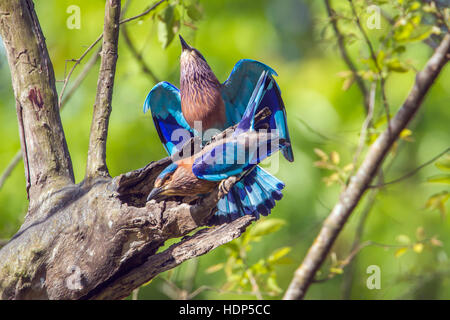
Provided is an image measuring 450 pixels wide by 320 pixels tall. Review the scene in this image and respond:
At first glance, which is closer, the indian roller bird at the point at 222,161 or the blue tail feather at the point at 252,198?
the indian roller bird at the point at 222,161

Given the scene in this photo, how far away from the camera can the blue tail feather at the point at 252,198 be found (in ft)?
6.38

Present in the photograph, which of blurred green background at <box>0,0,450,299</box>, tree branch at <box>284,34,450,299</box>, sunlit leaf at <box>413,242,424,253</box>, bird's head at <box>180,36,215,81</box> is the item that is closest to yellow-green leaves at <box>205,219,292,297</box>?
tree branch at <box>284,34,450,299</box>

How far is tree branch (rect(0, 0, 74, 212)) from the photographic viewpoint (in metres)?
2.00

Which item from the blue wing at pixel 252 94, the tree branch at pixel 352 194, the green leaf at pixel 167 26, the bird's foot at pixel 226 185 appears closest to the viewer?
the bird's foot at pixel 226 185

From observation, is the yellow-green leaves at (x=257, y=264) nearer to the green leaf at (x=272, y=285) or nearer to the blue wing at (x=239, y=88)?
the green leaf at (x=272, y=285)

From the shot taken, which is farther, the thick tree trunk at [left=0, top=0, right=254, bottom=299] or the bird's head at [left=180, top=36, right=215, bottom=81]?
the bird's head at [left=180, top=36, right=215, bottom=81]

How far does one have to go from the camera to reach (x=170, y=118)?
7.40 feet

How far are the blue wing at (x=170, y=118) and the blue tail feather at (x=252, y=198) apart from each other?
38 centimetres

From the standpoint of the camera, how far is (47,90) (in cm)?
204

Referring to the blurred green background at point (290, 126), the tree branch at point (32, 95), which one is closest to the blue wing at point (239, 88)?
the tree branch at point (32, 95)

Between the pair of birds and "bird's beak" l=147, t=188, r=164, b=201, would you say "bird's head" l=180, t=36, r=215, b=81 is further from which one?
"bird's beak" l=147, t=188, r=164, b=201

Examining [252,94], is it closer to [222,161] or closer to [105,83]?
[222,161]
